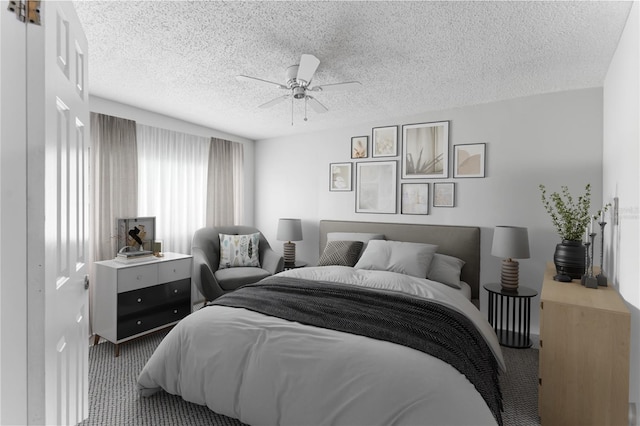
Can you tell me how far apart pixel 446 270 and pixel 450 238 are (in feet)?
1.68

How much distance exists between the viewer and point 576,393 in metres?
1.92

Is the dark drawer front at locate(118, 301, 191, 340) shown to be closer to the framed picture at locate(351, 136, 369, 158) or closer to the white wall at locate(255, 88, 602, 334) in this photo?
the white wall at locate(255, 88, 602, 334)

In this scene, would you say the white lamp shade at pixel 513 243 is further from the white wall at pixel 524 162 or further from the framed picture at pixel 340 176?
the framed picture at pixel 340 176

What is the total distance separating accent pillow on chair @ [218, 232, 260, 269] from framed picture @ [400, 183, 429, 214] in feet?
6.66

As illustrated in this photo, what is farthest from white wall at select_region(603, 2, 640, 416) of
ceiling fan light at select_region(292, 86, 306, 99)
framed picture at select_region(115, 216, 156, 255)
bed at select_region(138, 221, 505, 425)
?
framed picture at select_region(115, 216, 156, 255)

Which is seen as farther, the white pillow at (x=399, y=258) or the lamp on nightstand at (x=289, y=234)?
the lamp on nightstand at (x=289, y=234)

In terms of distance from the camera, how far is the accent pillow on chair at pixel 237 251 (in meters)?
4.23

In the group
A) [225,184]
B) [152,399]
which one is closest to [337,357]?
[152,399]

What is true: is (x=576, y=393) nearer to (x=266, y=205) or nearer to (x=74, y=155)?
(x=74, y=155)

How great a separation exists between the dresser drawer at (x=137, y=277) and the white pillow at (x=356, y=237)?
2.11 metres

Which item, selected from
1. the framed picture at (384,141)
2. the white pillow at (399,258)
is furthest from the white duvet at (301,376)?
the framed picture at (384,141)

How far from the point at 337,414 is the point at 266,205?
3995mm

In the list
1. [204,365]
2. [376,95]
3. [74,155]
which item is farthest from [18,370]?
[376,95]

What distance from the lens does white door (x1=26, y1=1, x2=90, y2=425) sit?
36.9 inches
